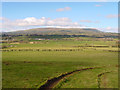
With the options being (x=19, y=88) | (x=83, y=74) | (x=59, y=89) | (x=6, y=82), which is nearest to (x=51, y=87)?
(x=59, y=89)

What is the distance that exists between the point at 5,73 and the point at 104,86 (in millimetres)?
27063

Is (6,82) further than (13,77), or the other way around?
(13,77)

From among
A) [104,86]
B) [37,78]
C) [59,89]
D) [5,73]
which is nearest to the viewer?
[59,89]

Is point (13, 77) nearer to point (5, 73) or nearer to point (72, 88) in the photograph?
point (5, 73)

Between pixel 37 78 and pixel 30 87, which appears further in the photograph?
pixel 37 78

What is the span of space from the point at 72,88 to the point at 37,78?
1150cm

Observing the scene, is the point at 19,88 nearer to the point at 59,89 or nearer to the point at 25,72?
the point at 59,89

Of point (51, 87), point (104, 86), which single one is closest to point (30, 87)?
point (51, 87)

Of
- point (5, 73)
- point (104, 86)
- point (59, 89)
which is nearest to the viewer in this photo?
point (59, 89)

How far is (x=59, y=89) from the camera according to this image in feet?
120

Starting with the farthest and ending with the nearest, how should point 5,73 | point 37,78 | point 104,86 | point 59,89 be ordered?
1. point 5,73
2. point 37,78
3. point 104,86
4. point 59,89

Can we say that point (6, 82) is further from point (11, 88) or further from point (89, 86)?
point (89, 86)

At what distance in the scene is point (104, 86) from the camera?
39.2 m

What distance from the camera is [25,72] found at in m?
51.9
